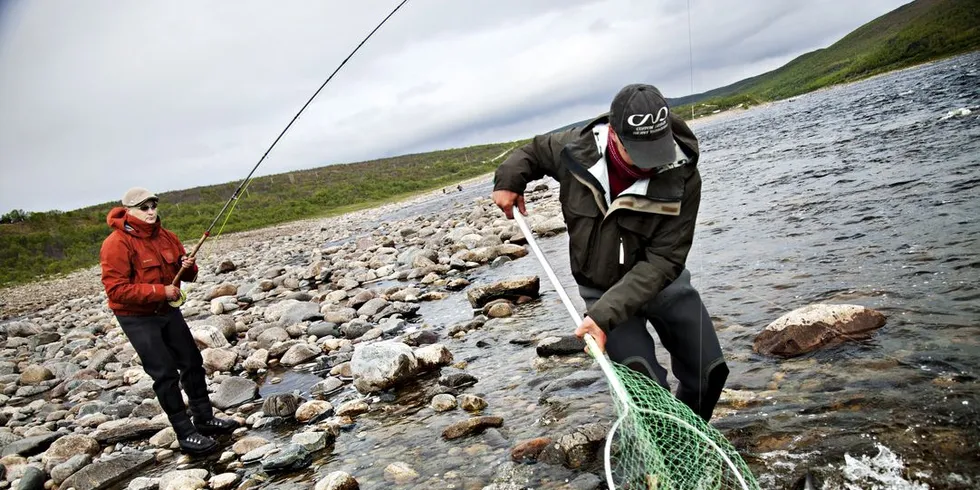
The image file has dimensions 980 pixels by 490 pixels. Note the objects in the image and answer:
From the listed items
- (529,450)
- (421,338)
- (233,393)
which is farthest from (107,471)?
(529,450)

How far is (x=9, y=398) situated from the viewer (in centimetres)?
926

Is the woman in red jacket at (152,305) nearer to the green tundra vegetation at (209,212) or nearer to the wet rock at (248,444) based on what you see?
the wet rock at (248,444)

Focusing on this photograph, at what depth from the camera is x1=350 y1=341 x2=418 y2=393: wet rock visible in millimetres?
6445

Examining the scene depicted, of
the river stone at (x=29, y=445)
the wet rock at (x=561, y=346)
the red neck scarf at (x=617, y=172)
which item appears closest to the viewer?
the red neck scarf at (x=617, y=172)

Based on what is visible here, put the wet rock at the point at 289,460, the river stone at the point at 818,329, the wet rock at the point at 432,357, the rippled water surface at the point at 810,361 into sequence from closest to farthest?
the rippled water surface at the point at 810,361 → the river stone at the point at 818,329 → the wet rock at the point at 289,460 → the wet rock at the point at 432,357

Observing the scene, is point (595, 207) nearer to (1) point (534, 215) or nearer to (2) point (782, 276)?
(2) point (782, 276)

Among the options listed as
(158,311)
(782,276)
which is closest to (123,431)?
(158,311)

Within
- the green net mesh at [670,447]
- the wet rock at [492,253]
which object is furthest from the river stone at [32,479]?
the wet rock at [492,253]

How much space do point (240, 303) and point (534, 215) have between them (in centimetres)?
928

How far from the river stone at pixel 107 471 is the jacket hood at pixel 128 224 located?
7.62ft

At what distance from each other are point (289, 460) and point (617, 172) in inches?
150

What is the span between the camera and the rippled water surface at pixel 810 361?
11.3ft

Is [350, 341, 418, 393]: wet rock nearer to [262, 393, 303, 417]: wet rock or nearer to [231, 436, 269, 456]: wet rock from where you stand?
[262, 393, 303, 417]: wet rock

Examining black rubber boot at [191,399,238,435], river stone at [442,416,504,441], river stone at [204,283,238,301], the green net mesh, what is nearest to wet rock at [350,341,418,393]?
black rubber boot at [191,399,238,435]
